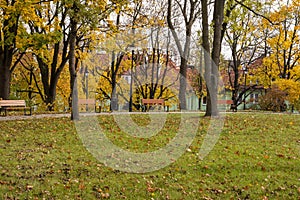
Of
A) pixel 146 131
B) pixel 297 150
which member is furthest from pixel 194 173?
pixel 146 131

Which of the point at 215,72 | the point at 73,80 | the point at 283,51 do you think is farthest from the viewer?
the point at 283,51

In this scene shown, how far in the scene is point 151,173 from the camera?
6.90 meters

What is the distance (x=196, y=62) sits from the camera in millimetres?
36156

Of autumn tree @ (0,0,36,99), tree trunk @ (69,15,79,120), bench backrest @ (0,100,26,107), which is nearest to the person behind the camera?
tree trunk @ (69,15,79,120)

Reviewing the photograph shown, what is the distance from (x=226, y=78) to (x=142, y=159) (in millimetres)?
34979

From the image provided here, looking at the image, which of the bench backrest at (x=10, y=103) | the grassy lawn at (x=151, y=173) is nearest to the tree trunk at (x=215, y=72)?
the grassy lawn at (x=151, y=173)

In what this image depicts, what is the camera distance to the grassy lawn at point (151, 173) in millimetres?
5848

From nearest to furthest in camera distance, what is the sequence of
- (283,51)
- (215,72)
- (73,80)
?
(73,80)
(215,72)
(283,51)

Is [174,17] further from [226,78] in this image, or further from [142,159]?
[142,159]

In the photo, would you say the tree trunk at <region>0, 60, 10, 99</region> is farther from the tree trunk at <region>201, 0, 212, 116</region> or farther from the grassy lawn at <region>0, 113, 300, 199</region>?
the tree trunk at <region>201, 0, 212, 116</region>

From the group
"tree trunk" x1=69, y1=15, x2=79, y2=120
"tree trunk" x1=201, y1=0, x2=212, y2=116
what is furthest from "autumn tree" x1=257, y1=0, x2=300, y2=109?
"tree trunk" x1=69, y1=15, x2=79, y2=120

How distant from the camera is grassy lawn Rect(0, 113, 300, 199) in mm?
5848

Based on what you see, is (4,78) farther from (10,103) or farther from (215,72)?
(215,72)

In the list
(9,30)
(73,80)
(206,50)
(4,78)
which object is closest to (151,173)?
(73,80)
